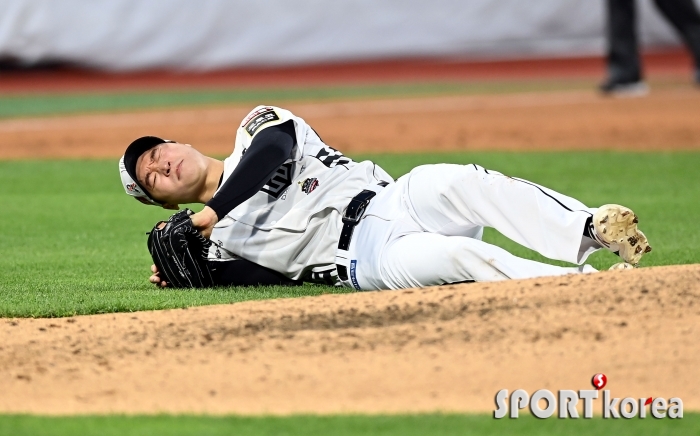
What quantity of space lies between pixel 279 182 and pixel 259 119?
11.7 inches

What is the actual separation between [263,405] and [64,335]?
105 centimetres

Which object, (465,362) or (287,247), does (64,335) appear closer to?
(287,247)

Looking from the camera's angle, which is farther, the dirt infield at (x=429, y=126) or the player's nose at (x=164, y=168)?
the dirt infield at (x=429, y=126)

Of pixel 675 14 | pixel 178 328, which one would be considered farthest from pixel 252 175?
pixel 675 14

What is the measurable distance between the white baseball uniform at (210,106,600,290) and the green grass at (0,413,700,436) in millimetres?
1276

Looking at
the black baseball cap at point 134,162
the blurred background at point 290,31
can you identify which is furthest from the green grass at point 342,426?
the blurred background at point 290,31

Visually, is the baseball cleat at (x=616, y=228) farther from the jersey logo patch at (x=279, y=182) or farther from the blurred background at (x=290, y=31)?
the blurred background at (x=290, y=31)

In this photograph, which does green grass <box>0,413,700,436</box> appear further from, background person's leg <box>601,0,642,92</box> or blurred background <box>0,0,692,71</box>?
blurred background <box>0,0,692,71</box>

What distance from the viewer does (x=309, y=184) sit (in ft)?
15.9

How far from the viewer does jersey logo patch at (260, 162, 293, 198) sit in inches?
191

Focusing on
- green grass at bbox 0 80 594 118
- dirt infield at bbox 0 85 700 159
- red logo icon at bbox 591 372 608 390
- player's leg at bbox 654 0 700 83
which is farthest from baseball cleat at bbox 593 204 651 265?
green grass at bbox 0 80 594 118

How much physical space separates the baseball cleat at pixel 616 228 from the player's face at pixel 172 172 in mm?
1755

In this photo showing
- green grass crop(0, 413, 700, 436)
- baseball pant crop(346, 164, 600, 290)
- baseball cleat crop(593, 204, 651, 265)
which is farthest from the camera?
baseball pant crop(346, 164, 600, 290)

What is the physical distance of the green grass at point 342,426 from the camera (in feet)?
9.59
